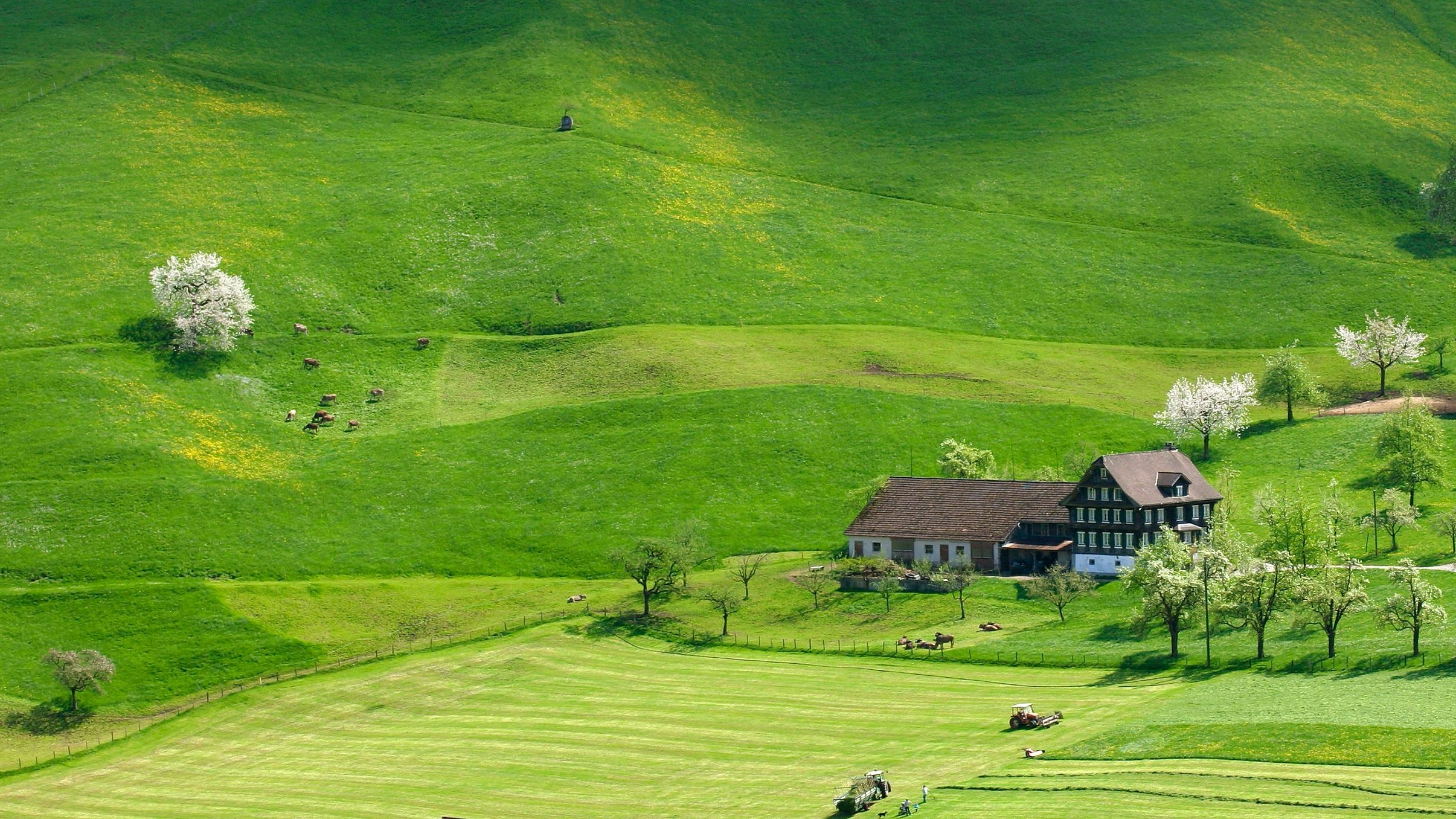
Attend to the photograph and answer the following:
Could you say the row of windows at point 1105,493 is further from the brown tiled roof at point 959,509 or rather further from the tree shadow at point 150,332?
the tree shadow at point 150,332

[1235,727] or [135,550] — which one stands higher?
[135,550]

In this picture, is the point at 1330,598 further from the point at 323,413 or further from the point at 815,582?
the point at 323,413

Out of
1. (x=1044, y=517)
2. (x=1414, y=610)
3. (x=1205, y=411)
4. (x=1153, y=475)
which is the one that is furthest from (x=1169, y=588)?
(x=1205, y=411)

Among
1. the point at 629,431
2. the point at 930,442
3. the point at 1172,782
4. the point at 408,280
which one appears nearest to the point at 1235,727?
the point at 1172,782

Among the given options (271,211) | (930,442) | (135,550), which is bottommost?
(135,550)

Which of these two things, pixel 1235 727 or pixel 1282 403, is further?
pixel 1282 403

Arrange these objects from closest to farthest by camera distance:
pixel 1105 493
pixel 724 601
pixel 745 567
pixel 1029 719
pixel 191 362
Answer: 1. pixel 1029 719
2. pixel 724 601
3. pixel 1105 493
4. pixel 745 567
5. pixel 191 362

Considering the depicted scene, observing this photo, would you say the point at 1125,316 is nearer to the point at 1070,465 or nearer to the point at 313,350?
the point at 1070,465
